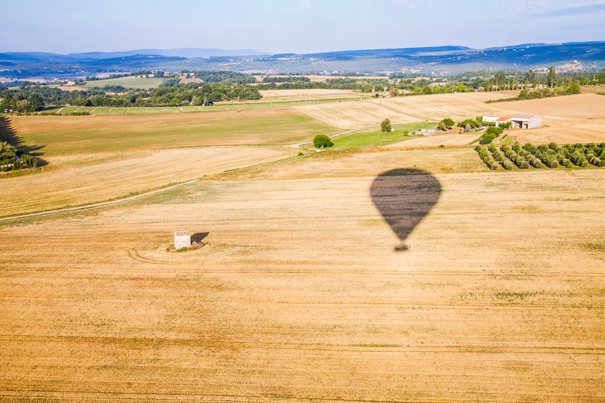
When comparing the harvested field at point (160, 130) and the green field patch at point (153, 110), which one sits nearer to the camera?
the harvested field at point (160, 130)

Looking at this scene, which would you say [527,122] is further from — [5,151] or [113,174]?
[5,151]

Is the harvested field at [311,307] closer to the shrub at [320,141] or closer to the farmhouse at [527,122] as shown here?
the shrub at [320,141]

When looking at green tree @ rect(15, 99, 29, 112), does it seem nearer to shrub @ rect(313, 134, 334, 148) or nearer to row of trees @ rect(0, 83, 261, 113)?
row of trees @ rect(0, 83, 261, 113)

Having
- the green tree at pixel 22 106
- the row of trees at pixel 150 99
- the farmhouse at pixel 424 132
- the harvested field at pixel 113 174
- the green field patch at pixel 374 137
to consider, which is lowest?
the harvested field at pixel 113 174

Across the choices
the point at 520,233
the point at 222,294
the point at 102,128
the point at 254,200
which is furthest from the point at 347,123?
the point at 222,294

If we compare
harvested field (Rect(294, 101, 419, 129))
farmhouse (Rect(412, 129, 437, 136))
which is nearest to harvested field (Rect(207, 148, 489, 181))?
farmhouse (Rect(412, 129, 437, 136))

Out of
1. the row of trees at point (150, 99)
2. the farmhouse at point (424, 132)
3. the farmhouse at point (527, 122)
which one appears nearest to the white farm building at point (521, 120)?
the farmhouse at point (527, 122)
